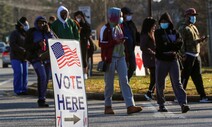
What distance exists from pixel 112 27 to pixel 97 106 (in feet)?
7.76

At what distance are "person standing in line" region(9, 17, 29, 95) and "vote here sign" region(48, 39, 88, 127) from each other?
904 centimetres

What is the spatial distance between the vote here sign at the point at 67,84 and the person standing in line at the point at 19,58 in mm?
9041

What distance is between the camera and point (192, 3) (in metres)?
41.2

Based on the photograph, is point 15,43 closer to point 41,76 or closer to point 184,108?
point 41,76

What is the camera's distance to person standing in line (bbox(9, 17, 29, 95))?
16.8 metres

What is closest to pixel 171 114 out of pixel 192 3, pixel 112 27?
pixel 112 27

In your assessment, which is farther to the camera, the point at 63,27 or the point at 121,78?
the point at 63,27

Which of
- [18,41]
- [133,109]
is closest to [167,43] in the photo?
[133,109]

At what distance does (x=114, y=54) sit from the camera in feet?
39.3

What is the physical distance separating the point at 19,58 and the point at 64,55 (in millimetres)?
9549

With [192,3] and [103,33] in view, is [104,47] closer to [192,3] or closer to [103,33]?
[103,33]

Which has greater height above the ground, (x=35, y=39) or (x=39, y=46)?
(x=35, y=39)

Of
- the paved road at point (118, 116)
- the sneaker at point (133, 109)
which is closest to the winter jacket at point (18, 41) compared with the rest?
the paved road at point (118, 116)

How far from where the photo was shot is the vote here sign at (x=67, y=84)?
7.54 meters
